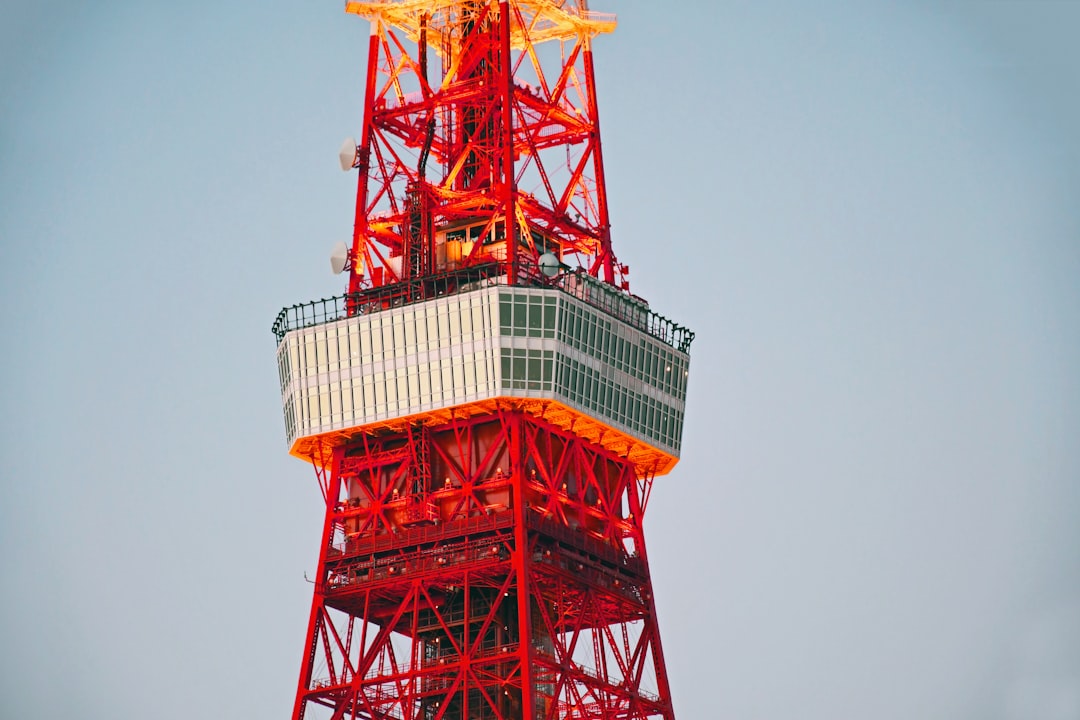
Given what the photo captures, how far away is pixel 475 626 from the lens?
199375mm

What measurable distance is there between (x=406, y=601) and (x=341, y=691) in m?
7.76

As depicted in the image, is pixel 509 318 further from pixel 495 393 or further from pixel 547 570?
pixel 547 570

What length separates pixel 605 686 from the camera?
199625mm

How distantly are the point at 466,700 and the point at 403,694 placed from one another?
21.9 ft

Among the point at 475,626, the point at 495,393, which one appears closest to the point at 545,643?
the point at 475,626

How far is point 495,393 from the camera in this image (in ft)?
650

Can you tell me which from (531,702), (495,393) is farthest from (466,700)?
(495,393)

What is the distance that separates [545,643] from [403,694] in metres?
10.3

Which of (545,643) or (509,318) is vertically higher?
(509,318)

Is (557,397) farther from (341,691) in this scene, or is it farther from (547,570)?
(341,691)

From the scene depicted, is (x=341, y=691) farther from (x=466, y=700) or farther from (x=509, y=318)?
(x=509, y=318)

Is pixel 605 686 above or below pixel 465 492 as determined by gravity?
below

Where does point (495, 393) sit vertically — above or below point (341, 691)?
above

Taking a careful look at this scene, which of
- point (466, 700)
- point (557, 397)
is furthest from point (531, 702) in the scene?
point (557, 397)
